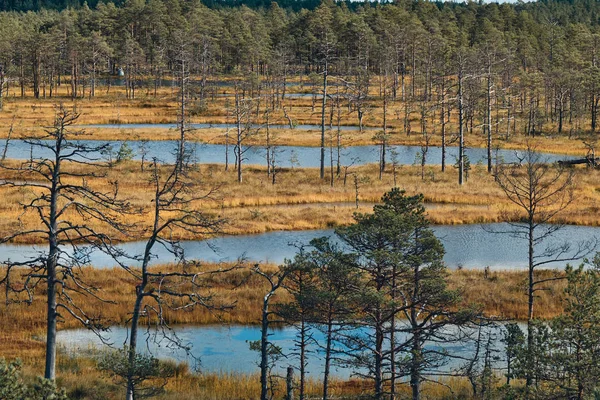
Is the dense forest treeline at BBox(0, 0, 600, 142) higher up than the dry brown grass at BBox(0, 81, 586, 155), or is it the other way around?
the dense forest treeline at BBox(0, 0, 600, 142)

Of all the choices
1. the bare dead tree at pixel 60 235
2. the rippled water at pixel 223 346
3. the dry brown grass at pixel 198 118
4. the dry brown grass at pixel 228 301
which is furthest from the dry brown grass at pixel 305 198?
the dry brown grass at pixel 198 118

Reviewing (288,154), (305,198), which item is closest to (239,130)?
(288,154)

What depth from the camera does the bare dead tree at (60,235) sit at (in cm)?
1756

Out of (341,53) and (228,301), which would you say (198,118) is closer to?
(341,53)

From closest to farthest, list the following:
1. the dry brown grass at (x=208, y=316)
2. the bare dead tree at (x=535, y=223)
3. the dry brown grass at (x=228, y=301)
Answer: the dry brown grass at (x=208, y=316), the bare dead tree at (x=535, y=223), the dry brown grass at (x=228, y=301)

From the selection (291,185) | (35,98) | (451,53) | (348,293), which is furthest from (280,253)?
(35,98)

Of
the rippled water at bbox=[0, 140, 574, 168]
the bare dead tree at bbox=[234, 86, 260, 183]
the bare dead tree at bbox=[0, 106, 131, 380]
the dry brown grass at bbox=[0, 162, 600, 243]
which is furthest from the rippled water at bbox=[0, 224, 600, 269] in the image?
the rippled water at bbox=[0, 140, 574, 168]

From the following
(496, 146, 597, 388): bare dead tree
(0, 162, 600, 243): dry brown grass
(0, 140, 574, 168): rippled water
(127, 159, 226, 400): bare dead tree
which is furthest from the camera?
(0, 140, 574, 168): rippled water

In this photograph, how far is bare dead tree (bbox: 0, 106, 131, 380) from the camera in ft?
57.6

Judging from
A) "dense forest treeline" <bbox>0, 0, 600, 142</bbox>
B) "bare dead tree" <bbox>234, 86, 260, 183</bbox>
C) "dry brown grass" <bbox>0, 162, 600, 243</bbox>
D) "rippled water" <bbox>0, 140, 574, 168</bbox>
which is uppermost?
"dense forest treeline" <bbox>0, 0, 600, 142</bbox>

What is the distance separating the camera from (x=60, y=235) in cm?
4341

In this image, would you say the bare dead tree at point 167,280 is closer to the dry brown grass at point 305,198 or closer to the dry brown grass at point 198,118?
the dry brown grass at point 305,198

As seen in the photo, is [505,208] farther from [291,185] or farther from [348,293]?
[348,293]

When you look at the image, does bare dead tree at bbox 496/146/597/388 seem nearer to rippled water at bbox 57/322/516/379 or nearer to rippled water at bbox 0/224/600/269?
rippled water at bbox 0/224/600/269
